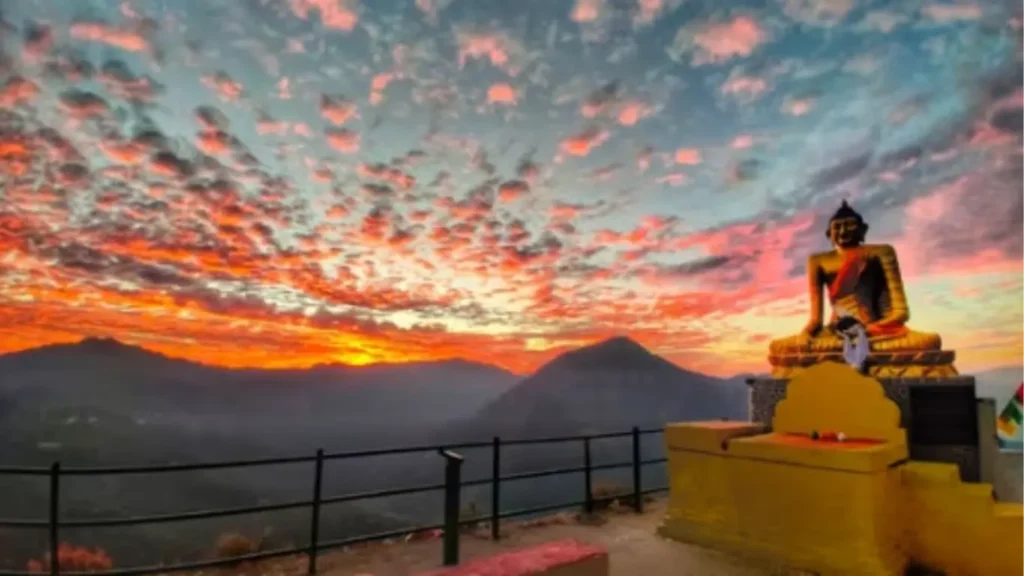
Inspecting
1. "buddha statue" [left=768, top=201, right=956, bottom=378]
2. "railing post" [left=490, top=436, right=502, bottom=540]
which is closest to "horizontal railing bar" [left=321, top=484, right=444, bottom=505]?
"railing post" [left=490, top=436, right=502, bottom=540]

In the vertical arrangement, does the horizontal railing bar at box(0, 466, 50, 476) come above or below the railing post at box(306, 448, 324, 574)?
above

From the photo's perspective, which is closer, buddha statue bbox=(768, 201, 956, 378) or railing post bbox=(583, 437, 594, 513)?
buddha statue bbox=(768, 201, 956, 378)

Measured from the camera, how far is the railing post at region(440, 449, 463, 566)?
4859 millimetres

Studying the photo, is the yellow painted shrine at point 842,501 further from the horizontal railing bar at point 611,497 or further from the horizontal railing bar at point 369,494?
the horizontal railing bar at point 369,494

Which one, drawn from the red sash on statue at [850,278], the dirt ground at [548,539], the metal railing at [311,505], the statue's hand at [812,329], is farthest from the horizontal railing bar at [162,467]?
the red sash on statue at [850,278]

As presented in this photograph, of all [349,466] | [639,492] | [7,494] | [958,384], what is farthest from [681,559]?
[349,466]

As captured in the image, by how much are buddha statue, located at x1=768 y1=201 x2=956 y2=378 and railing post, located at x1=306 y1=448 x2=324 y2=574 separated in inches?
214

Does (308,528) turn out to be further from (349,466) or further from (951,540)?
(349,466)

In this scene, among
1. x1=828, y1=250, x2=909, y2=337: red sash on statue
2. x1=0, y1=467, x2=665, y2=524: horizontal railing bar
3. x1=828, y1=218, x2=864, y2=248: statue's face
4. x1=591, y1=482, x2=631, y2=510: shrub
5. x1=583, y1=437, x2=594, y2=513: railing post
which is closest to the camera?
x1=0, y1=467, x2=665, y2=524: horizontal railing bar

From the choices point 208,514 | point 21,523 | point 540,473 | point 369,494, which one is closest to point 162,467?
point 208,514

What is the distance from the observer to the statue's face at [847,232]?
330 inches

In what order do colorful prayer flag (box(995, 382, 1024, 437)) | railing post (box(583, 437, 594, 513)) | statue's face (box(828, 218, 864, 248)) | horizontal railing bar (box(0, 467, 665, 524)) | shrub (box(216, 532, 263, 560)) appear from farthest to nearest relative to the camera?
colorful prayer flag (box(995, 382, 1024, 437)) < statue's face (box(828, 218, 864, 248)) < railing post (box(583, 437, 594, 513)) < shrub (box(216, 532, 263, 560)) < horizontal railing bar (box(0, 467, 665, 524))

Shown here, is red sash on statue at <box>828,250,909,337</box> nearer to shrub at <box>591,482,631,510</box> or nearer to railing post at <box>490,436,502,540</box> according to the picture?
shrub at <box>591,482,631,510</box>

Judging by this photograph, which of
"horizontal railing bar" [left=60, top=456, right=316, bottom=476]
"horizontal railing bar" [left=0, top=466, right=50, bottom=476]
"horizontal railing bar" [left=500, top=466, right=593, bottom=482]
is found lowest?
"horizontal railing bar" [left=500, top=466, right=593, bottom=482]
